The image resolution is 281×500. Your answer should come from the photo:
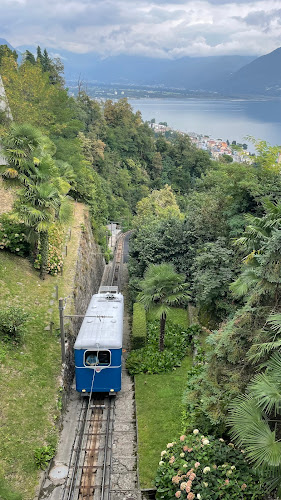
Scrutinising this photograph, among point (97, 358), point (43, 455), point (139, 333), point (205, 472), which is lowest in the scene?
point (139, 333)

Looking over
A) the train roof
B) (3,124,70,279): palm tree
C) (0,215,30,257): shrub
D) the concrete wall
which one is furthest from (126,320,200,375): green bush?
(0,215,30,257): shrub

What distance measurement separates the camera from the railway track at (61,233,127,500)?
1033 cm

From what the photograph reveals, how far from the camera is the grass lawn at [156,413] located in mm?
11329

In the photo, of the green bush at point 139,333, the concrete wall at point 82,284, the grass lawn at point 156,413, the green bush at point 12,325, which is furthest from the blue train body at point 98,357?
the green bush at point 139,333

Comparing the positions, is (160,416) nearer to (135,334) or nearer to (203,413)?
(203,413)

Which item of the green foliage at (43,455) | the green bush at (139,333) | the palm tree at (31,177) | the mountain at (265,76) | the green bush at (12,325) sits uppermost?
the mountain at (265,76)

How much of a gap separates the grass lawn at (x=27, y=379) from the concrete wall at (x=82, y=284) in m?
0.74

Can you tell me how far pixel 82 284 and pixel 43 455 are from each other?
1167 centimetres

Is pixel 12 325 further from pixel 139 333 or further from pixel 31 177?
pixel 31 177

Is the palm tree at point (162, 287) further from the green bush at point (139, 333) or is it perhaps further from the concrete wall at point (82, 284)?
the concrete wall at point (82, 284)

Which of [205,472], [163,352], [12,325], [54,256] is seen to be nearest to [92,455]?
[205,472]

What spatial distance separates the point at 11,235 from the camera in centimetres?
1806

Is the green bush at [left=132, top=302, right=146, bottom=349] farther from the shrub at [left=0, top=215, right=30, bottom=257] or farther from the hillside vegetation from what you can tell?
the shrub at [left=0, top=215, right=30, bottom=257]

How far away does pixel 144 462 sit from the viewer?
11.2m
